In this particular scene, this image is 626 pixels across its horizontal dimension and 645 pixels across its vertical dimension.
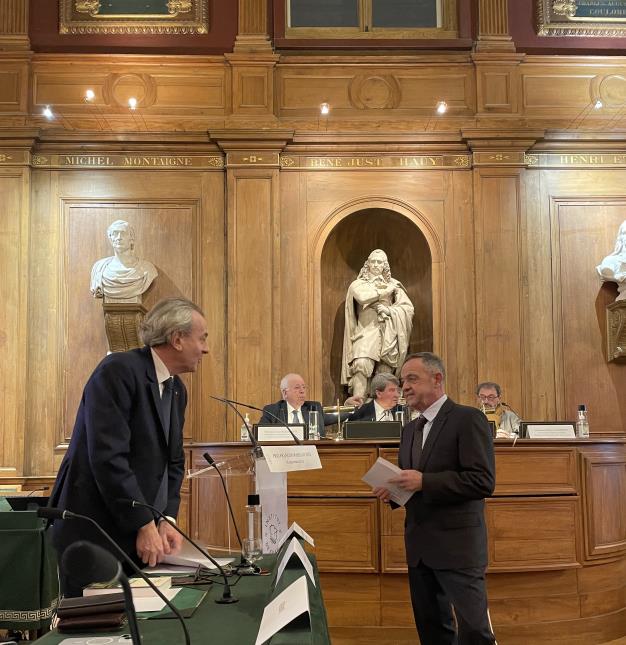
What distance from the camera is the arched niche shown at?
333 inches

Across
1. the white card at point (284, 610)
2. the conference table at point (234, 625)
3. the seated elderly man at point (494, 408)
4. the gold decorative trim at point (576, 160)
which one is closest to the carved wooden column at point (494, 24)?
the gold decorative trim at point (576, 160)

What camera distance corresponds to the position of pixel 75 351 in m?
8.13

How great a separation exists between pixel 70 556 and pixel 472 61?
8.02m

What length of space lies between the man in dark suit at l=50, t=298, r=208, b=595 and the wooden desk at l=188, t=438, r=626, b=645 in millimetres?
2594

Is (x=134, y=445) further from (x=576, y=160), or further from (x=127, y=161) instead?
(x=576, y=160)

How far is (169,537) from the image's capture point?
2.77m

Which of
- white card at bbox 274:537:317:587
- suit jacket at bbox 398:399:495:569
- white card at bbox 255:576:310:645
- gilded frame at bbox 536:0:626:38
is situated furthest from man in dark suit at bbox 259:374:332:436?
white card at bbox 255:576:310:645

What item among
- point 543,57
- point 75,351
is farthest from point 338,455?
point 543,57

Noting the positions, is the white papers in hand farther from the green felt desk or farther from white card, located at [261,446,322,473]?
the green felt desk

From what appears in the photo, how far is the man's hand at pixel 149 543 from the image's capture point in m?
2.69

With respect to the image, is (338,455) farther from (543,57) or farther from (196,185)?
(543,57)

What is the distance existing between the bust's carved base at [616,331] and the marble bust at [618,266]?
96 millimetres

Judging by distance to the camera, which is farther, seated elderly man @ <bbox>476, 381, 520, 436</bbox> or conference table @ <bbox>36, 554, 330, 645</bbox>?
seated elderly man @ <bbox>476, 381, 520, 436</bbox>

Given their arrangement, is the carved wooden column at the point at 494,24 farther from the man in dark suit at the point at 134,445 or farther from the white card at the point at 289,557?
the white card at the point at 289,557
